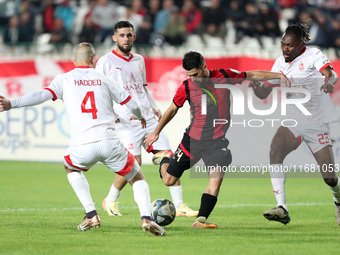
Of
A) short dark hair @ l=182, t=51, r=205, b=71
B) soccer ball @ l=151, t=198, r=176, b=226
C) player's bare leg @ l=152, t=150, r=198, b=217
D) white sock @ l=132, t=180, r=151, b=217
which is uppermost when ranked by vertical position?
short dark hair @ l=182, t=51, r=205, b=71

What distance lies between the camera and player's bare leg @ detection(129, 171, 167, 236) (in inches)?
291

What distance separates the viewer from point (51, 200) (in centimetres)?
1136

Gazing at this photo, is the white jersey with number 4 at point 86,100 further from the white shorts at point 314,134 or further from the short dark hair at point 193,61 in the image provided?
the white shorts at point 314,134

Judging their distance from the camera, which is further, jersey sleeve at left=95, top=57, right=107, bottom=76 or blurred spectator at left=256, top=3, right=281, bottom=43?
blurred spectator at left=256, top=3, right=281, bottom=43

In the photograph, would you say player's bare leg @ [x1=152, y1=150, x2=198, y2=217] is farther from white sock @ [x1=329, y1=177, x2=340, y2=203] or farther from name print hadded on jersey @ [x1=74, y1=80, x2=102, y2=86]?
name print hadded on jersey @ [x1=74, y1=80, x2=102, y2=86]

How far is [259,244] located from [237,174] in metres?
9.20

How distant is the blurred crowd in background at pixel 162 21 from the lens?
1903cm

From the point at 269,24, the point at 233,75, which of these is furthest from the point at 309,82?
the point at 269,24

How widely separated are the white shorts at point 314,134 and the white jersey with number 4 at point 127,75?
2403mm

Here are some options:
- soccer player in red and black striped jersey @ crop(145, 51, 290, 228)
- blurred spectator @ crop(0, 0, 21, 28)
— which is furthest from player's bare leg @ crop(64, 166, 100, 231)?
blurred spectator @ crop(0, 0, 21, 28)

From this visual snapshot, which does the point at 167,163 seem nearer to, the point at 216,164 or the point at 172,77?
the point at 216,164

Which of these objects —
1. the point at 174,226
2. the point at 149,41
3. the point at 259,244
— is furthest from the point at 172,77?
the point at 259,244

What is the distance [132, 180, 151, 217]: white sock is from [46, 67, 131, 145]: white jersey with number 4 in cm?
60

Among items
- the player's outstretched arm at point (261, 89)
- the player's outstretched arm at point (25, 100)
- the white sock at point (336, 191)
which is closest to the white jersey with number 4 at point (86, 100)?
the player's outstretched arm at point (25, 100)
